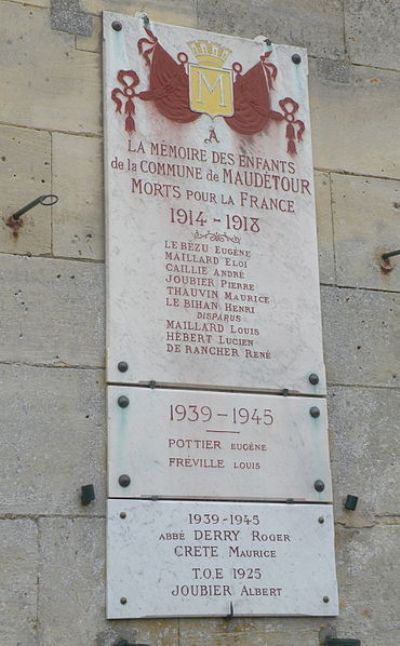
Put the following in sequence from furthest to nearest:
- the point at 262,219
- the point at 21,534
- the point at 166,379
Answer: the point at 262,219 → the point at 166,379 → the point at 21,534

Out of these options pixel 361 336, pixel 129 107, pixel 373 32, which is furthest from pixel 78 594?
pixel 373 32

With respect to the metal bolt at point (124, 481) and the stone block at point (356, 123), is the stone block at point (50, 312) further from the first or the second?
the stone block at point (356, 123)

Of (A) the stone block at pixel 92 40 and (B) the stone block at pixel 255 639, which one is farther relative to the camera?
(A) the stone block at pixel 92 40

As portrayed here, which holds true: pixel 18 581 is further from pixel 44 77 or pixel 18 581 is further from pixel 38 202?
pixel 44 77

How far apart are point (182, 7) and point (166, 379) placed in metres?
2.28

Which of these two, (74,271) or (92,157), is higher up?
(92,157)

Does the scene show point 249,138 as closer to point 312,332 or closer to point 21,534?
point 312,332

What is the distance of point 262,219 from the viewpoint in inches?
321

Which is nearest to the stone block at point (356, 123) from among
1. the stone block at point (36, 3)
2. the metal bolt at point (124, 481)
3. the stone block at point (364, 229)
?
the stone block at point (364, 229)

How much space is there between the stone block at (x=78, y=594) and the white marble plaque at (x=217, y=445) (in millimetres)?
294

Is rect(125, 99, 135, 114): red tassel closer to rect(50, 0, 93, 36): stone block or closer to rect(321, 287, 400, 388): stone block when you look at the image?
rect(50, 0, 93, 36): stone block

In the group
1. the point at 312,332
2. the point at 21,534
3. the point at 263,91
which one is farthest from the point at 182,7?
the point at 21,534

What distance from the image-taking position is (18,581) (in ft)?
23.2

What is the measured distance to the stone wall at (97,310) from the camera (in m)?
7.22
